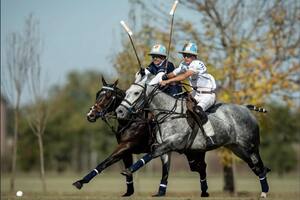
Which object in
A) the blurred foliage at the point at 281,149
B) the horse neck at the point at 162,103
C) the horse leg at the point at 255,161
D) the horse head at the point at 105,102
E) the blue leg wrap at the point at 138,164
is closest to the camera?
the blue leg wrap at the point at 138,164

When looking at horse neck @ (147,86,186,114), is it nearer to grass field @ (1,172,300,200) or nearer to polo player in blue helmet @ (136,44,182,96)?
polo player in blue helmet @ (136,44,182,96)

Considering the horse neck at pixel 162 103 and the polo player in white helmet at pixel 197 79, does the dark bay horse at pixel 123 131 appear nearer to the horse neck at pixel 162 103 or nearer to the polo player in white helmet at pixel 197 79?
the horse neck at pixel 162 103

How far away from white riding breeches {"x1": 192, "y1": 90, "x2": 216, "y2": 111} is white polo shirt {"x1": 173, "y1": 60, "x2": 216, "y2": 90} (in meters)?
0.22

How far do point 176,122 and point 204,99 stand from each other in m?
1.13

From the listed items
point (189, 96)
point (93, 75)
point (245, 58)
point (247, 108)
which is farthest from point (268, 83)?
point (93, 75)

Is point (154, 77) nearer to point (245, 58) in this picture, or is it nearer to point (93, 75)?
point (245, 58)

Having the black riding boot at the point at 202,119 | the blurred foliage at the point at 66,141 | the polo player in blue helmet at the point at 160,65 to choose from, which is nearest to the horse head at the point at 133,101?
the polo player in blue helmet at the point at 160,65

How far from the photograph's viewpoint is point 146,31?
32094 millimetres

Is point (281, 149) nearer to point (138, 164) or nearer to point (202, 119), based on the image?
point (202, 119)

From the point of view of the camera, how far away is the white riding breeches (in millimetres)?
18984

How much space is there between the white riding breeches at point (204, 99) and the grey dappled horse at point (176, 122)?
0.92 feet

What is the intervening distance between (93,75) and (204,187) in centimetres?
10622

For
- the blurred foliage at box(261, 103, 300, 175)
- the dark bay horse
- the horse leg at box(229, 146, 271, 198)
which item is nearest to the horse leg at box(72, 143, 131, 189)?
the dark bay horse

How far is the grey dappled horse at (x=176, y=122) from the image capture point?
1817 centimetres
